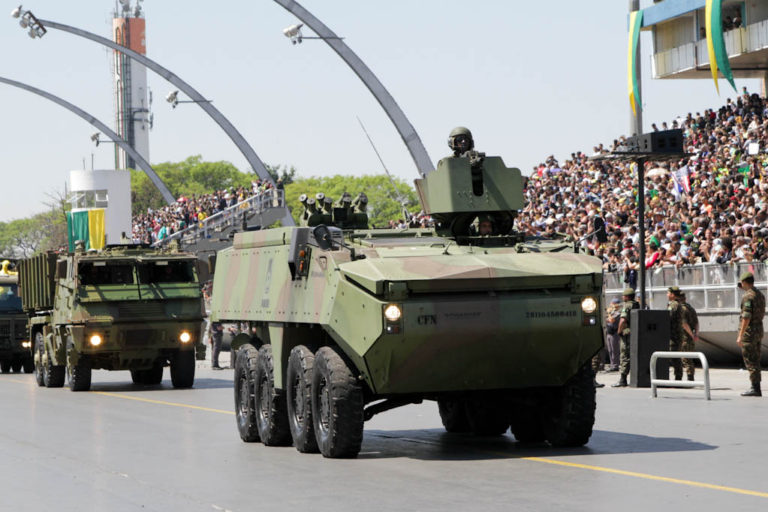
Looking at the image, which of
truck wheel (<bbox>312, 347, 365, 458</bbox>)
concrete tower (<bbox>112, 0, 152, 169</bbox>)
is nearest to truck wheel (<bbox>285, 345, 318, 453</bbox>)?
truck wheel (<bbox>312, 347, 365, 458</bbox>)

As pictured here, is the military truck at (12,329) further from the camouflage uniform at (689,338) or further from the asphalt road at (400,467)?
the camouflage uniform at (689,338)

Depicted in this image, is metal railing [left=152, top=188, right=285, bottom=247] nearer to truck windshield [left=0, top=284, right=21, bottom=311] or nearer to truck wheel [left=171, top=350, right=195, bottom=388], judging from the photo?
truck windshield [left=0, top=284, right=21, bottom=311]

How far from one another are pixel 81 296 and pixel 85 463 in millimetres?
13872

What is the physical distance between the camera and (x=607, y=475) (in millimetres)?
11938

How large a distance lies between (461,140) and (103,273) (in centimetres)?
1446

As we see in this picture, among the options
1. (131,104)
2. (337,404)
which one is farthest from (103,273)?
(131,104)

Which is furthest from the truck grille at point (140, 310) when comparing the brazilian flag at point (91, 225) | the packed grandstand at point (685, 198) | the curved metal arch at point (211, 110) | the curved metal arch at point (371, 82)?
the brazilian flag at point (91, 225)

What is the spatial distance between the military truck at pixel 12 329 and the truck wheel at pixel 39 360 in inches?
211

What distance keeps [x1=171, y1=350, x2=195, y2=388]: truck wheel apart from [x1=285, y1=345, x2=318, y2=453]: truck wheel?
540 inches

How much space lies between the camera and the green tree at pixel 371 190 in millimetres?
124562

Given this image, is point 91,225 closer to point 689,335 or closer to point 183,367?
point 183,367

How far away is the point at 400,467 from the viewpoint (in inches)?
514

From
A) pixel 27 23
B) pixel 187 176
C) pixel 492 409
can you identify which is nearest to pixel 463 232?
pixel 492 409

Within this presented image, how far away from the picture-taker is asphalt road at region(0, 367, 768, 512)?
1082cm
